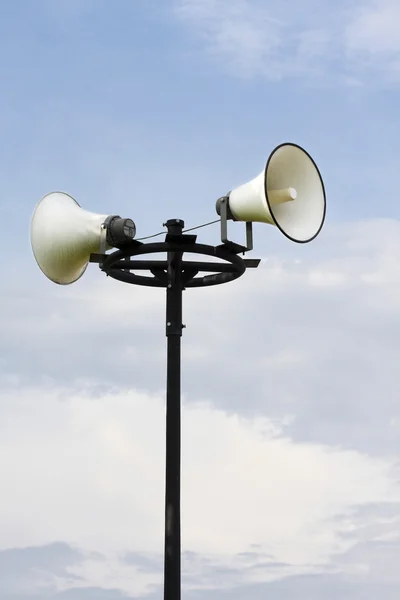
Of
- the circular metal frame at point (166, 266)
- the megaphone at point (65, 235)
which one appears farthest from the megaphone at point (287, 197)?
the megaphone at point (65, 235)

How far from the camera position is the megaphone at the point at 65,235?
686 cm

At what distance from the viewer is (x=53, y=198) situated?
7262mm

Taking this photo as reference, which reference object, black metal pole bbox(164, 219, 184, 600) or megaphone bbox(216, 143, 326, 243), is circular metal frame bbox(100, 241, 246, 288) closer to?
black metal pole bbox(164, 219, 184, 600)

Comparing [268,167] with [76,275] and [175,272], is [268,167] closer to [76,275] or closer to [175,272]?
[175,272]

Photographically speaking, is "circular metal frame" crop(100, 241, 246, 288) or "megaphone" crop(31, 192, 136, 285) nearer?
"circular metal frame" crop(100, 241, 246, 288)

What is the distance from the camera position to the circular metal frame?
21.0ft

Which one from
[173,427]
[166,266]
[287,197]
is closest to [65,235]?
[166,266]

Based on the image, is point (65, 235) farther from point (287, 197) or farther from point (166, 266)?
point (287, 197)

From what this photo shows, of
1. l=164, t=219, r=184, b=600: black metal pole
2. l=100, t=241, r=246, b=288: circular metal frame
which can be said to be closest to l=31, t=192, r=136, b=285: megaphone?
l=100, t=241, r=246, b=288: circular metal frame

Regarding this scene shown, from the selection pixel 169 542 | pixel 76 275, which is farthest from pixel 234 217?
pixel 169 542

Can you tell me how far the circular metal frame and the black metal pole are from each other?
0.28 feet

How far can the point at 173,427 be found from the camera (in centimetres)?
644

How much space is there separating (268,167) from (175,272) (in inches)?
41.2

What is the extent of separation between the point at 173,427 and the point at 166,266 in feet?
3.73
